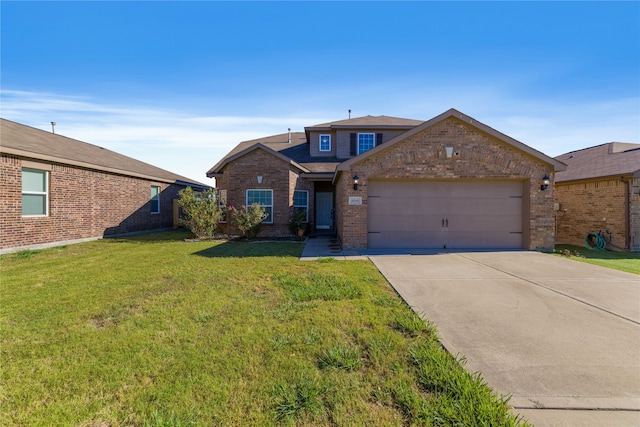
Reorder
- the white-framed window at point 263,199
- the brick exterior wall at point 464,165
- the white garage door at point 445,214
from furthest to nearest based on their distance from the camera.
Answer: the white-framed window at point 263,199, the white garage door at point 445,214, the brick exterior wall at point 464,165

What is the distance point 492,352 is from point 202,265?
6.56 meters

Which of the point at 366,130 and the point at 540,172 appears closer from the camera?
the point at 540,172

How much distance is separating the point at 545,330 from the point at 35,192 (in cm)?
1461

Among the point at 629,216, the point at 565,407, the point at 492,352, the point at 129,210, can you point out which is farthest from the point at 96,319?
the point at 629,216

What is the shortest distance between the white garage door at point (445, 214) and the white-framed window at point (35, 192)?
1179 cm

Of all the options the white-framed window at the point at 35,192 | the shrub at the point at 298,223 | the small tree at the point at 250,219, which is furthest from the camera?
the shrub at the point at 298,223

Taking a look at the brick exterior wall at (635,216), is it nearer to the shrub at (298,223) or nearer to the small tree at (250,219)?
the shrub at (298,223)

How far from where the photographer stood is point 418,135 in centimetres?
954

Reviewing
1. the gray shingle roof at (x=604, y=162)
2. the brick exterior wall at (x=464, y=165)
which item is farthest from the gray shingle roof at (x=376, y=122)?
the gray shingle roof at (x=604, y=162)

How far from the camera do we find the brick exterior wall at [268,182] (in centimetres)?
→ 1331

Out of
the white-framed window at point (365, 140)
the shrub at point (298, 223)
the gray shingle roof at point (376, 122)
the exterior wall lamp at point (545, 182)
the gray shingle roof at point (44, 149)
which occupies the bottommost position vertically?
the shrub at point (298, 223)

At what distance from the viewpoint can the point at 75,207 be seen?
11.4 metres

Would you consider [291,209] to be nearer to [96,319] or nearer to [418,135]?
[418,135]

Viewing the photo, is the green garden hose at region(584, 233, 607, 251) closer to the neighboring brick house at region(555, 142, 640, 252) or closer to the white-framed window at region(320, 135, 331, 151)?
the neighboring brick house at region(555, 142, 640, 252)
